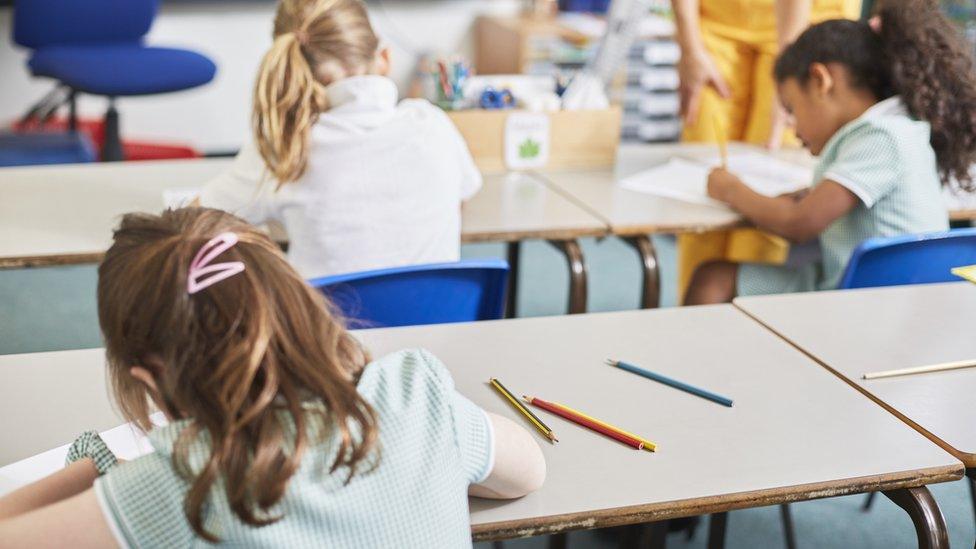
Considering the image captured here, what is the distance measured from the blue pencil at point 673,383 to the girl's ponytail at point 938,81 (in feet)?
3.51

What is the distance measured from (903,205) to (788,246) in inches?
15.3

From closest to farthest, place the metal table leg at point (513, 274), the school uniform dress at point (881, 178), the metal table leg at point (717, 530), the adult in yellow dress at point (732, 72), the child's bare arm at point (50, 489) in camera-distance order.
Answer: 1. the child's bare arm at point (50, 489)
2. the metal table leg at point (717, 530)
3. the school uniform dress at point (881, 178)
4. the metal table leg at point (513, 274)
5. the adult in yellow dress at point (732, 72)

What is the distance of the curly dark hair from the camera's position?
207cm

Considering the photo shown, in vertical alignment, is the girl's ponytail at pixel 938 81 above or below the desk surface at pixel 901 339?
above

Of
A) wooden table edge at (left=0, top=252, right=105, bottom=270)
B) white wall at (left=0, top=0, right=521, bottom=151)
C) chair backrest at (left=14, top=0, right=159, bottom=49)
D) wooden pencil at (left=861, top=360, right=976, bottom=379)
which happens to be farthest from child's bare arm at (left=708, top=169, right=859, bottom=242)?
white wall at (left=0, top=0, right=521, bottom=151)

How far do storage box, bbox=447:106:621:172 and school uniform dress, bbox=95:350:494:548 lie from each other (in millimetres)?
1485

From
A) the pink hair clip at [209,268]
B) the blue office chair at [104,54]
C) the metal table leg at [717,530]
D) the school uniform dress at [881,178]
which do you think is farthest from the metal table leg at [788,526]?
the blue office chair at [104,54]

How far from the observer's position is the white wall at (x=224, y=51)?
465cm

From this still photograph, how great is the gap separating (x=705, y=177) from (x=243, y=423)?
177 centimetres

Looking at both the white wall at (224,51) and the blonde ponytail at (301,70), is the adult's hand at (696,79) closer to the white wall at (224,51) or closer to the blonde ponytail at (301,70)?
the blonde ponytail at (301,70)

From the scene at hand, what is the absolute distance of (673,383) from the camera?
1315mm

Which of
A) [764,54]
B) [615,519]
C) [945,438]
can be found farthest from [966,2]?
[615,519]

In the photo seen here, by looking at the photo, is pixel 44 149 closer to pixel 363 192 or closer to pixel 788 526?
pixel 363 192

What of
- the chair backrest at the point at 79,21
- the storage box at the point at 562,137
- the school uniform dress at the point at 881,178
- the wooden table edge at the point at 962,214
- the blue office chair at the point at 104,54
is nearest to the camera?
the school uniform dress at the point at 881,178
